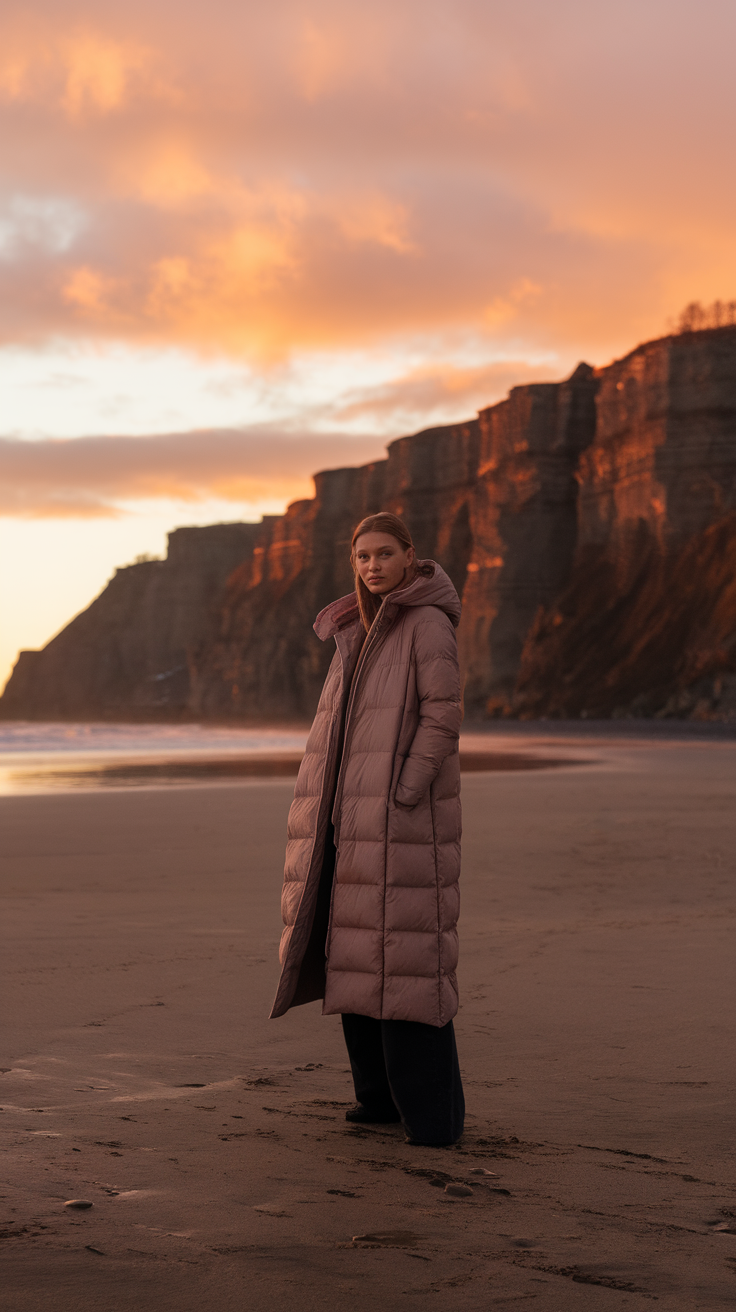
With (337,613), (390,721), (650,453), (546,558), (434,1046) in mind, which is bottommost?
(434,1046)

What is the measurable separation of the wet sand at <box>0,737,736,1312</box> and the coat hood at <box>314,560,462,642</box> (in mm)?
1499

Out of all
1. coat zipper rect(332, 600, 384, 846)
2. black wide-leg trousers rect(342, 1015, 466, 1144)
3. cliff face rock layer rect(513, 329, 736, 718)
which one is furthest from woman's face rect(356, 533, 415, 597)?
cliff face rock layer rect(513, 329, 736, 718)

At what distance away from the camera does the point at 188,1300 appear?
7.18 ft

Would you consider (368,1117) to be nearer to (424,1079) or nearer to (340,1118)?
(340,1118)

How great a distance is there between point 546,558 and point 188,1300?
6752 cm

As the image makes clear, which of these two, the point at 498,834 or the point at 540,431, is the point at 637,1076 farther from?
the point at 540,431

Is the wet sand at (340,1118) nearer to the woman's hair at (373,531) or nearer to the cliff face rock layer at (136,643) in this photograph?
the woman's hair at (373,531)

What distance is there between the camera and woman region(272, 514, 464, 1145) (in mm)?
3254

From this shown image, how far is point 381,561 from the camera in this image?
3.57 meters

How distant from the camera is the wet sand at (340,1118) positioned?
233 centimetres

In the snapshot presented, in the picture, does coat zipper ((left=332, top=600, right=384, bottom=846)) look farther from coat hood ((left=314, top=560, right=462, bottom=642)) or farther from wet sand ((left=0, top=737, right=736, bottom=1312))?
wet sand ((left=0, top=737, right=736, bottom=1312))

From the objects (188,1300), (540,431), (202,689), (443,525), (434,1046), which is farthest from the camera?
(202,689)

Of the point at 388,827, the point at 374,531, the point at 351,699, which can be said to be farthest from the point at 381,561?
the point at 388,827

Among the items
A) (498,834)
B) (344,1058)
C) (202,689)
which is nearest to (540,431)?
(202,689)
